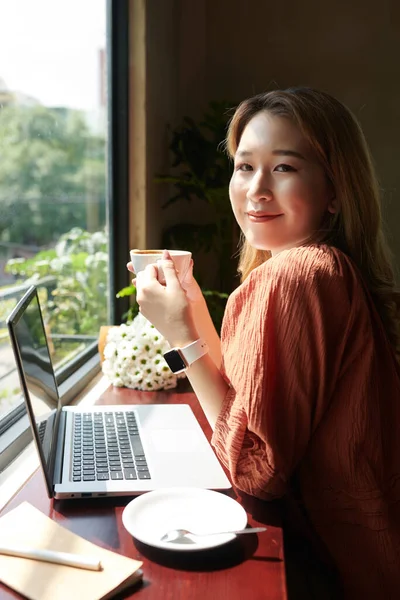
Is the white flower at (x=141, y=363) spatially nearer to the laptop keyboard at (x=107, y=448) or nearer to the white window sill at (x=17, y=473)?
the laptop keyboard at (x=107, y=448)

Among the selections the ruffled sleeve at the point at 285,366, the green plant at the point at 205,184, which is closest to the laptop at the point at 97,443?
the ruffled sleeve at the point at 285,366

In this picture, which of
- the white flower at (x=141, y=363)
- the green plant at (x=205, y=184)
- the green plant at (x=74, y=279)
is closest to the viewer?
the white flower at (x=141, y=363)

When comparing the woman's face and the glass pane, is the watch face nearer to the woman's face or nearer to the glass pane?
the woman's face

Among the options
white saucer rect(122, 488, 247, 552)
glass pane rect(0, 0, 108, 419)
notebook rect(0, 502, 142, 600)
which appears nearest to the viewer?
notebook rect(0, 502, 142, 600)

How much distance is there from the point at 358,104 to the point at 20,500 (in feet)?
10.4

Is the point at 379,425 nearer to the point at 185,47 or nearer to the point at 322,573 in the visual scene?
the point at 322,573

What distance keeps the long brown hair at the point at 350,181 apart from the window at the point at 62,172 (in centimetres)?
83

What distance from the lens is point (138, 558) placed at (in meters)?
0.92

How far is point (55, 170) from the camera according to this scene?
2121 mm

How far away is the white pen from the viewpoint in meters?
0.84

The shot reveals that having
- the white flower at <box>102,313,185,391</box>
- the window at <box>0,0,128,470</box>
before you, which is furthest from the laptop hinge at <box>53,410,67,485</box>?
the white flower at <box>102,313,185,391</box>

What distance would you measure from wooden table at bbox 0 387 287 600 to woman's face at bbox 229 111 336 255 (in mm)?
512

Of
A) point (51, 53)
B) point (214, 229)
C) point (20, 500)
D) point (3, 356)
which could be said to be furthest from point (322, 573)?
point (214, 229)

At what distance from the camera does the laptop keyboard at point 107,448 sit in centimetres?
117
